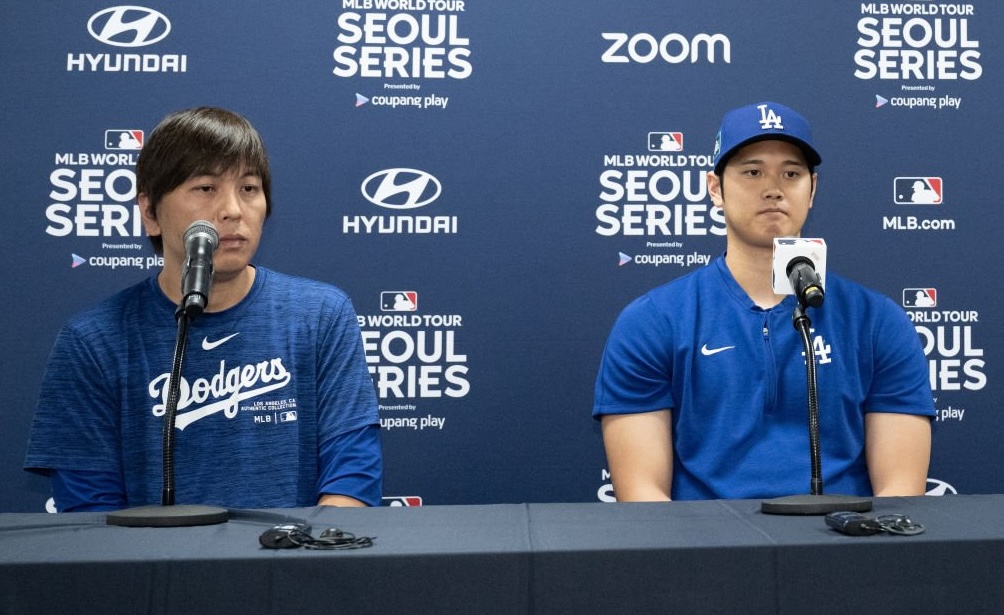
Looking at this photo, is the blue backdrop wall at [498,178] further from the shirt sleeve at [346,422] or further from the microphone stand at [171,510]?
the microphone stand at [171,510]

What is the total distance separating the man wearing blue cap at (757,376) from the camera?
1761 mm

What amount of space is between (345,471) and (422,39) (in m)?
1.28

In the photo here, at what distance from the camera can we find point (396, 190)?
2.46 meters

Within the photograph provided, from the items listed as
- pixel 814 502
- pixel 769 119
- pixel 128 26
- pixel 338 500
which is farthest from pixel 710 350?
pixel 128 26

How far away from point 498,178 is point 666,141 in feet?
1.54

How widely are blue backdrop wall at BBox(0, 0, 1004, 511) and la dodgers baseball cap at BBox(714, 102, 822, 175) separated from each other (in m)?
0.61

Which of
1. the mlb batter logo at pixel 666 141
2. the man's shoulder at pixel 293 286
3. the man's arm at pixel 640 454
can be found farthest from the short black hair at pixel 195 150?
the mlb batter logo at pixel 666 141

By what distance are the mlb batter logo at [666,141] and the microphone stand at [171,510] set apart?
62.7 inches

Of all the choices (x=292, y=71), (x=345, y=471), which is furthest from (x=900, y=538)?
(x=292, y=71)

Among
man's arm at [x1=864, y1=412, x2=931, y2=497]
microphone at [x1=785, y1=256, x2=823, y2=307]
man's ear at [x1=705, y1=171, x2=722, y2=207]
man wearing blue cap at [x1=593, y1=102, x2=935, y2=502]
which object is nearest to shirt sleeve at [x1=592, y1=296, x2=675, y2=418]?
man wearing blue cap at [x1=593, y1=102, x2=935, y2=502]

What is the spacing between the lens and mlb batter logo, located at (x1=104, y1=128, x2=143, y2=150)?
2420 millimetres

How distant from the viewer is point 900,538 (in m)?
1.01

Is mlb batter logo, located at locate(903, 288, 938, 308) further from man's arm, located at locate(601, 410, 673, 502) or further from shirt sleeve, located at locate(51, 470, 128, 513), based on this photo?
shirt sleeve, located at locate(51, 470, 128, 513)

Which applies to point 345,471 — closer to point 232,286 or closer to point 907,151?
point 232,286
